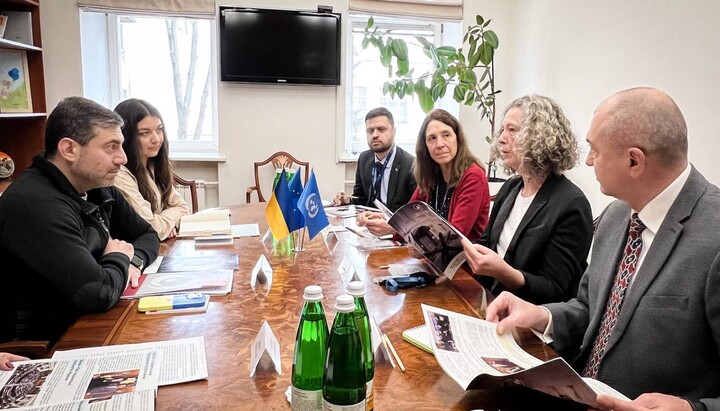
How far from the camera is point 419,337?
121cm

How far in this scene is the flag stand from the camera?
6.70 feet

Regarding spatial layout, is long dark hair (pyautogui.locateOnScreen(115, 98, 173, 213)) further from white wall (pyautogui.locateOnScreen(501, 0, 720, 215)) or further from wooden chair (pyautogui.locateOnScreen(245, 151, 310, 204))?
white wall (pyautogui.locateOnScreen(501, 0, 720, 215))

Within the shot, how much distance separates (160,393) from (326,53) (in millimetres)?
3823

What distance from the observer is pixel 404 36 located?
491cm

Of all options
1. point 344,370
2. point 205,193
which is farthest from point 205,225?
point 205,193

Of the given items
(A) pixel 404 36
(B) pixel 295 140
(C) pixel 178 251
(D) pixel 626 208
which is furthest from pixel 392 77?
(D) pixel 626 208

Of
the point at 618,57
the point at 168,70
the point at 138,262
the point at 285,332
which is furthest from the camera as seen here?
the point at 168,70

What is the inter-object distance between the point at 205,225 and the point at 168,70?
267 centimetres

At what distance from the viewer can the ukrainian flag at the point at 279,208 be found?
2014 mm

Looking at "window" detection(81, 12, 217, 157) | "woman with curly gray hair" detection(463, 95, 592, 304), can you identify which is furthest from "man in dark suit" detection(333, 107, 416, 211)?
"window" detection(81, 12, 217, 157)

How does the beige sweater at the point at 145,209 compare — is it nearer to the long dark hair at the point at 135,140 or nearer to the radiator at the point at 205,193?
the long dark hair at the point at 135,140

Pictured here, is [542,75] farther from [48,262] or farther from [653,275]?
[48,262]

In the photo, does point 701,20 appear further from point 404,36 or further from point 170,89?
point 170,89

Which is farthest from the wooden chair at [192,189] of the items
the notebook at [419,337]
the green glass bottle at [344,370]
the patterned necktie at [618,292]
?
the green glass bottle at [344,370]
